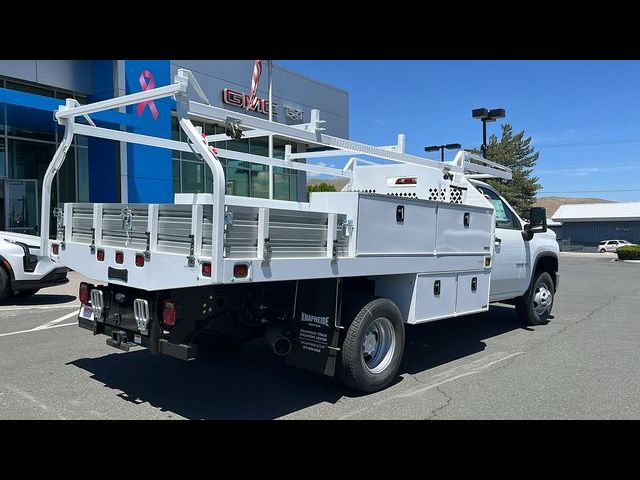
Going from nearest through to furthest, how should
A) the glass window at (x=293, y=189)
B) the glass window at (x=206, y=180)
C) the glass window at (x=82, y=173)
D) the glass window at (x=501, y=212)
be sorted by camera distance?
1. the glass window at (x=501, y=212)
2. the glass window at (x=206, y=180)
3. the glass window at (x=82, y=173)
4. the glass window at (x=293, y=189)

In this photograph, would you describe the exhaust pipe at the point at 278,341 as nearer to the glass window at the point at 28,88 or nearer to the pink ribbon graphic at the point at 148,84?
the pink ribbon graphic at the point at 148,84

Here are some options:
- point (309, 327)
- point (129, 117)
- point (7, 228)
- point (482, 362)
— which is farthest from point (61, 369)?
point (7, 228)

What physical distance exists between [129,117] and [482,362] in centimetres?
1223

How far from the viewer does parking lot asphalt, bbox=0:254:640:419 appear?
4606 mm

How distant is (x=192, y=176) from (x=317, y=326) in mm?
16228

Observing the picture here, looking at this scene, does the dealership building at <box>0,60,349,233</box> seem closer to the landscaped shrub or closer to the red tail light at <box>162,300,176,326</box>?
the red tail light at <box>162,300,176,326</box>

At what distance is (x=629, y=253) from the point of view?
112ft

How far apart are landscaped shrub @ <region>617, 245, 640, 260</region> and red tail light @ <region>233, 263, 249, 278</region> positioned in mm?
35958

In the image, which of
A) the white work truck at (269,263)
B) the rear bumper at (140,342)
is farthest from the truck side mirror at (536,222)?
the rear bumper at (140,342)

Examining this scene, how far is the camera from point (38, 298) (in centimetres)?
1055

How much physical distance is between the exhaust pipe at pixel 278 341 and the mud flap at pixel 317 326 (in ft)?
0.34

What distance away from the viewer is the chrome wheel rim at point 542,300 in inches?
341

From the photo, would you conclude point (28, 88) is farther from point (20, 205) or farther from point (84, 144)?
point (20, 205)

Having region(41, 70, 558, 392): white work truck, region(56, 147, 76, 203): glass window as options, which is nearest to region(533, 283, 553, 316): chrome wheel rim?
region(41, 70, 558, 392): white work truck
